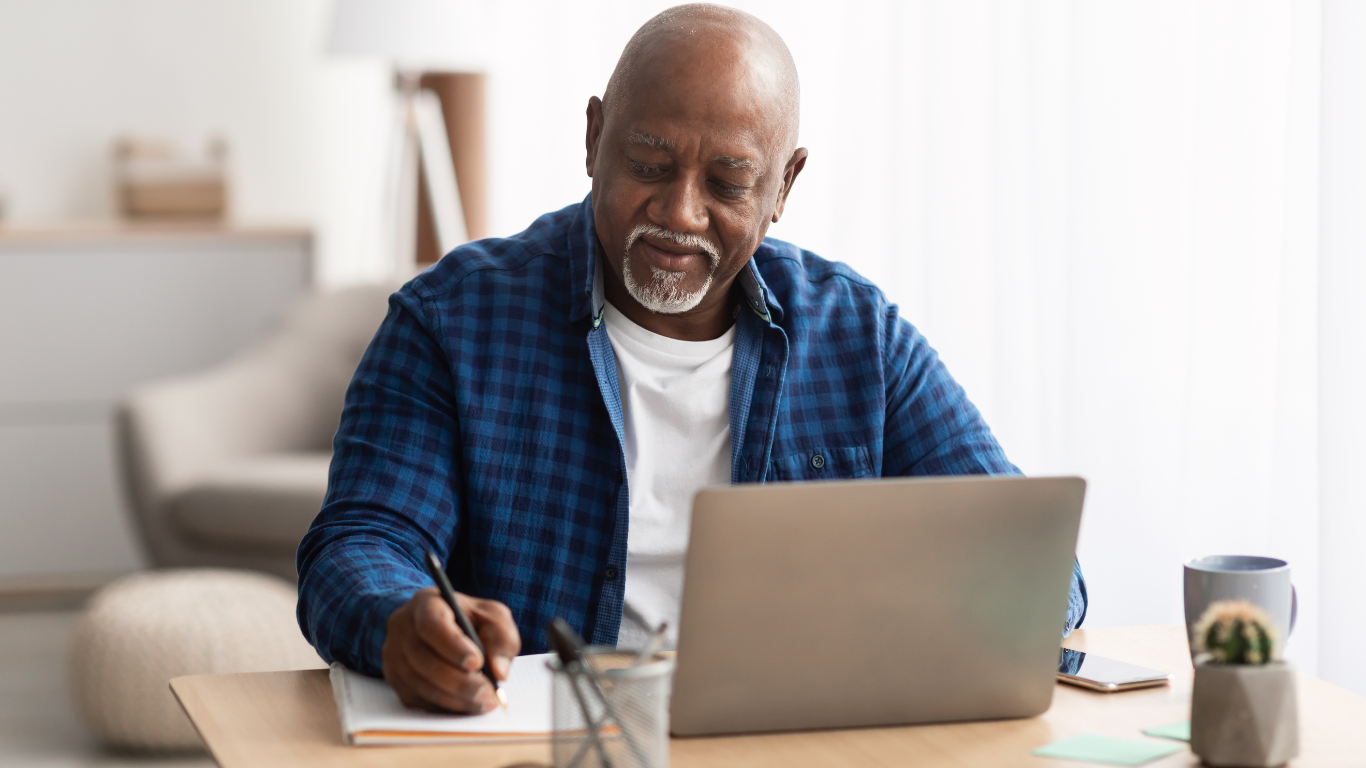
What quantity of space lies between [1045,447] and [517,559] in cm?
107

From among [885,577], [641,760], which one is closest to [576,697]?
[641,760]

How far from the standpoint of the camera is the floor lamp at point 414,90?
3.60m

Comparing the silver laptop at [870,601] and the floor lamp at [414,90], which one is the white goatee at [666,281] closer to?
the silver laptop at [870,601]

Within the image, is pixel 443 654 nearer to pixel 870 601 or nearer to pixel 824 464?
pixel 870 601

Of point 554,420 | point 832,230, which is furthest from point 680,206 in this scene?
point 832,230

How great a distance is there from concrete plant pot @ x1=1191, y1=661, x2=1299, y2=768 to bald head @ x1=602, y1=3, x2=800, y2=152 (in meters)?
0.73

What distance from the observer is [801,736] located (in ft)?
3.28

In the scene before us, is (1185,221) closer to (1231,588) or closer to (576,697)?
(1231,588)

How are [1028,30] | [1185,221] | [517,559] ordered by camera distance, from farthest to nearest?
[1028,30] < [1185,221] < [517,559]

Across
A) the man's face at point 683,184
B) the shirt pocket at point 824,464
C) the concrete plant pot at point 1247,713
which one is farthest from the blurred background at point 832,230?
the concrete plant pot at point 1247,713

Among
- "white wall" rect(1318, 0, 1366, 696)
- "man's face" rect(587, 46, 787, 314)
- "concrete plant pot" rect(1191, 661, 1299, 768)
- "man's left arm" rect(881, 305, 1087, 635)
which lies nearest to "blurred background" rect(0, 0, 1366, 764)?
"white wall" rect(1318, 0, 1366, 696)

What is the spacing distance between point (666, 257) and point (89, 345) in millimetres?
2910

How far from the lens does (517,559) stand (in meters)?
1.41

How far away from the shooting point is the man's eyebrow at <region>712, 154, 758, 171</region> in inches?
54.8
